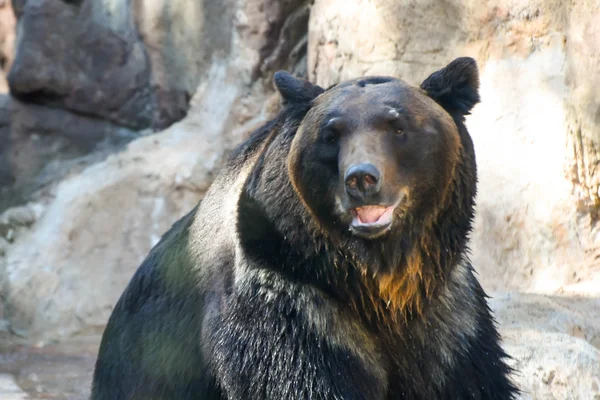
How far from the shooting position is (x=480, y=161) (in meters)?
7.82

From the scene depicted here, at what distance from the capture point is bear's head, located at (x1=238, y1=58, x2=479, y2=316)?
4008 millimetres

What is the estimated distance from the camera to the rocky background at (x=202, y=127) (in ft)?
24.0

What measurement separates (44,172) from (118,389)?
641 centimetres

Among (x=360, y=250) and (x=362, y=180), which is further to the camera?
(x=360, y=250)

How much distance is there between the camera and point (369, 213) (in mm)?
3943

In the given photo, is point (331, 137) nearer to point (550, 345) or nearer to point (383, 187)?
point (383, 187)

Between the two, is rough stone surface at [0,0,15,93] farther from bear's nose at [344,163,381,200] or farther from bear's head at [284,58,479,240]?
bear's nose at [344,163,381,200]

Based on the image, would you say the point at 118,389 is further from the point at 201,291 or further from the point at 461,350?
the point at 461,350

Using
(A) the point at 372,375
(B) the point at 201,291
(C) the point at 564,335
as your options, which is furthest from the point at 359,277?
(C) the point at 564,335

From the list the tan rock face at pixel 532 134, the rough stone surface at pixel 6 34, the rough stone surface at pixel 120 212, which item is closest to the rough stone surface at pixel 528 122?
the tan rock face at pixel 532 134

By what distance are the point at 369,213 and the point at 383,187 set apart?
14 cm

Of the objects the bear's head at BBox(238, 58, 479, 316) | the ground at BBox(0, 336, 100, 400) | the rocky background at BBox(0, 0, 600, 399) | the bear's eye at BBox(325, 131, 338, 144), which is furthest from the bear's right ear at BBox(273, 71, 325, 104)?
the ground at BBox(0, 336, 100, 400)

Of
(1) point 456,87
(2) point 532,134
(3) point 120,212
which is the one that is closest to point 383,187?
(1) point 456,87

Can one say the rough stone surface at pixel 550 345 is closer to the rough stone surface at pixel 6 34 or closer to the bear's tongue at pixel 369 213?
the bear's tongue at pixel 369 213
